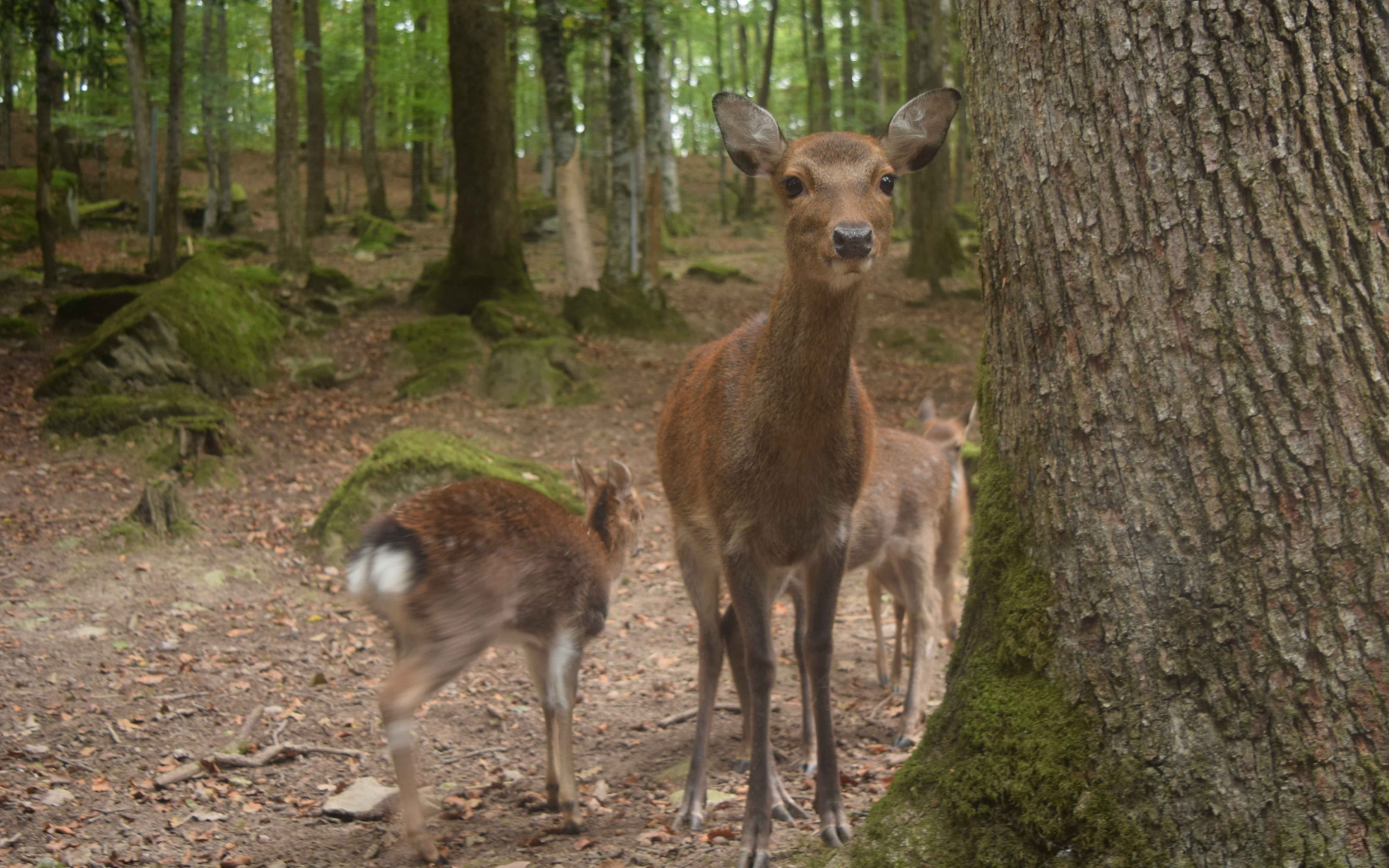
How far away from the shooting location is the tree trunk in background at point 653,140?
1402 centimetres

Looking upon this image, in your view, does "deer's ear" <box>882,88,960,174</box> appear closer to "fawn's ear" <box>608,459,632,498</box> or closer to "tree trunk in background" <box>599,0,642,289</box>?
"fawn's ear" <box>608,459,632,498</box>

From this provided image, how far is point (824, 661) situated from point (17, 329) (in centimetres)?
1258

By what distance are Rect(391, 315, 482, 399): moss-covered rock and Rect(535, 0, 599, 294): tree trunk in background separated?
1.97 metres

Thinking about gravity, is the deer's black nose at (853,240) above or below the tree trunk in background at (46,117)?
below

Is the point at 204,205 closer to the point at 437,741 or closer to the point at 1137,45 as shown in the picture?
the point at 437,741

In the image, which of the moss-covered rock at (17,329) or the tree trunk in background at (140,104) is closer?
the moss-covered rock at (17,329)

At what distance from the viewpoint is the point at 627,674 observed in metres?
6.72

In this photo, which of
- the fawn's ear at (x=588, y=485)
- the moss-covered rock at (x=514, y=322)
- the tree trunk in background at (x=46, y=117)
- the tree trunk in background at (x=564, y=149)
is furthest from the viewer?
the tree trunk in background at (x=564, y=149)

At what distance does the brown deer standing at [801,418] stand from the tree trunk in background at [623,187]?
11033mm

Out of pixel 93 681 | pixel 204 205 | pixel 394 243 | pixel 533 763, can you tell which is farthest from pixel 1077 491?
pixel 204 205

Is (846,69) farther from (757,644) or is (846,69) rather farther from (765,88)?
(757,644)

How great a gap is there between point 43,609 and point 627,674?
355cm

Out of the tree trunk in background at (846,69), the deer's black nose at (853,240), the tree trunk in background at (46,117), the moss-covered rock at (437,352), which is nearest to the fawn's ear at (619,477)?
the deer's black nose at (853,240)

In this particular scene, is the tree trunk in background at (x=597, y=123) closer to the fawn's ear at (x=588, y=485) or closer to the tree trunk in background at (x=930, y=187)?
the tree trunk in background at (x=930, y=187)
